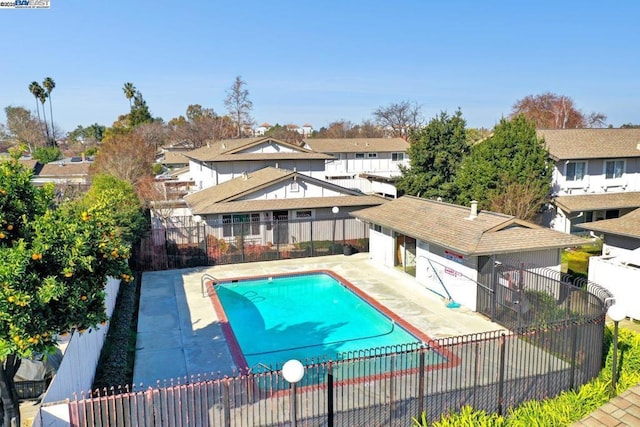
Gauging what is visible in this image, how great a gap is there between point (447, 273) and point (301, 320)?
5.93 m

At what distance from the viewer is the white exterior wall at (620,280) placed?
16766mm

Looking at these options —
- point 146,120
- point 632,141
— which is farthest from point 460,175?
point 146,120

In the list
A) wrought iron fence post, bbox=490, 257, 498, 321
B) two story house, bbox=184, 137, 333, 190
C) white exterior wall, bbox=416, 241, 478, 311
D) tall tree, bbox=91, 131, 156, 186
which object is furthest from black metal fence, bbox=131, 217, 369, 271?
tall tree, bbox=91, 131, 156, 186

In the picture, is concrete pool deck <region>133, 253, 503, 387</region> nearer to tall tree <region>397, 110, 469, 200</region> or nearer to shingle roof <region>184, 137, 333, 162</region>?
tall tree <region>397, 110, 469, 200</region>

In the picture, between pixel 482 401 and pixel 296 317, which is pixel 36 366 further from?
pixel 296 317

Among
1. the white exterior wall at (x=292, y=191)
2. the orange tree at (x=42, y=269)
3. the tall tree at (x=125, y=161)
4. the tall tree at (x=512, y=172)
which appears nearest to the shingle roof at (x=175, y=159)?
the tall tree at (x=125, y=161)

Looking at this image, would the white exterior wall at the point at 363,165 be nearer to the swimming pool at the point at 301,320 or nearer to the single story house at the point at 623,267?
the swimming pool at the point at 301,320

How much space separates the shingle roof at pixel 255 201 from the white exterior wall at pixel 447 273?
8311 millimetres

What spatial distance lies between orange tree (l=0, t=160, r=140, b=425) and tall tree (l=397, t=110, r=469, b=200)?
28518 mm

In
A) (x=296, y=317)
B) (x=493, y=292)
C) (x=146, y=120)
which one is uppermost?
(x=146, y=120)

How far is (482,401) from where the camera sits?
11008 millimetres

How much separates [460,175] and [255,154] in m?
14.5

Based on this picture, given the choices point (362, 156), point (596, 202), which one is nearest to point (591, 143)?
point (596, 202)

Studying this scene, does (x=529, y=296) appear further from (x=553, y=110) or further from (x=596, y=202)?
(x=553, y=110)
